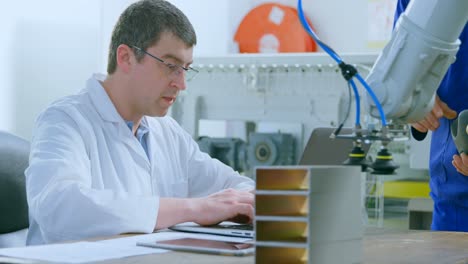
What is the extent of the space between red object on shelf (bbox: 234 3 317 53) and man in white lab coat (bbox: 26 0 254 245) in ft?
7.48

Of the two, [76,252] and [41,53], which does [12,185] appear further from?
[41,53]

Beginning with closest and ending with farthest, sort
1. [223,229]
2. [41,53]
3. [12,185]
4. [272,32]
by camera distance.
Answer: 1. [223,229]
2. [12,185]
3. [41,53]
4. [272,32]

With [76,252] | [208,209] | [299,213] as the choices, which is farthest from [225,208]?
[299,213]

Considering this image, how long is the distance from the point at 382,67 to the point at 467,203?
765 mm

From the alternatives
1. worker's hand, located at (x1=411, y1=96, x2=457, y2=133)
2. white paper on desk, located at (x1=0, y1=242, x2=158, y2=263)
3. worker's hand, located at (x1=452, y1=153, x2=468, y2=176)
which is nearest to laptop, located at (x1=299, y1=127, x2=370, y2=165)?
worker's hand, located at (x1=411, y1=96, x2=457, y2=133)

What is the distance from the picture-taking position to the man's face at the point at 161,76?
1.93 m

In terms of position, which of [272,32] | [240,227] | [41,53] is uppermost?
[272,32]

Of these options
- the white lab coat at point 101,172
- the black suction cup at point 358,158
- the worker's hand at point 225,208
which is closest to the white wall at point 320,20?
the white lab coat at point 101,172

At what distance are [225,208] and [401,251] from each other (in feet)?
1.47

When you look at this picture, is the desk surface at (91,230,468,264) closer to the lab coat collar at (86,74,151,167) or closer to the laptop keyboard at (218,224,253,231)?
the laptop keyboard at (218,224,253,231)

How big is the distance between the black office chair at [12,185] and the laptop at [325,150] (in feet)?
2.20

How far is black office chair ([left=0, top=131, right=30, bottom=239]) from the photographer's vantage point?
181 centimetres

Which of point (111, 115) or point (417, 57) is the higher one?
point (417, 57)

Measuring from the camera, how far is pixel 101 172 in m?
1.83
